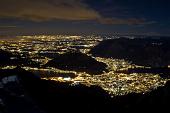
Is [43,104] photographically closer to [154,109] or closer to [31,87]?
[31,87]

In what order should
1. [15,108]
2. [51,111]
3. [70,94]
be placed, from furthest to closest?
[70,94], [51,111], [15,108]

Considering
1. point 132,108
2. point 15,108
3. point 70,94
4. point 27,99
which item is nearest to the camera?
point 15,108

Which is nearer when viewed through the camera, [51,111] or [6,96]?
[6,96]

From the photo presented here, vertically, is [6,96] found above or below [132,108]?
above

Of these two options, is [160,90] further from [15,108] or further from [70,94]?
[15,108]

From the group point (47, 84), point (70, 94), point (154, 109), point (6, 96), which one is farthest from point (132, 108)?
point (6, 96)

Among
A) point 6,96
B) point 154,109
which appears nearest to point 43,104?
point 6,96
